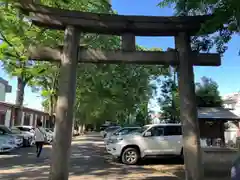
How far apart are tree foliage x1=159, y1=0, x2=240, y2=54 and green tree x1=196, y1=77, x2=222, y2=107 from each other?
1194cm

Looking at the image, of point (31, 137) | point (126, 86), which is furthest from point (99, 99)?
point (31, 137)

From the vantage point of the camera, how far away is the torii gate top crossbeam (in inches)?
314

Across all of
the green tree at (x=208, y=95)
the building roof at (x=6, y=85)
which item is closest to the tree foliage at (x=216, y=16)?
the green tree at (x=208, y=95)

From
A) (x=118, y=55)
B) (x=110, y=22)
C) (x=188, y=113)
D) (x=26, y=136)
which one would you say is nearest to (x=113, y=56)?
(x=118, y=55)

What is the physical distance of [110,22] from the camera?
8.19m

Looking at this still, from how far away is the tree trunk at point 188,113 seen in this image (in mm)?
7613

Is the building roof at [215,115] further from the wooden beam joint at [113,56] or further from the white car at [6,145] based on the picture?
the white car at [6,145]

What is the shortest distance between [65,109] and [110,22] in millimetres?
2569

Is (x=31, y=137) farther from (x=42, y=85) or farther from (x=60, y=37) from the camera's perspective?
(x=60, y=37)

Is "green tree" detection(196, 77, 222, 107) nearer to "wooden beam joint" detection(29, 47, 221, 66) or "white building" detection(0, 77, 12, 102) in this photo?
"wooden beam joint" detection(29, 47, 221, 66)

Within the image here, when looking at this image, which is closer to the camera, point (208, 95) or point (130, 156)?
point (130, 156)

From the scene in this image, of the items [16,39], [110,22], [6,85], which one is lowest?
[110,22]

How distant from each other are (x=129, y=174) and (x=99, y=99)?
22.7 metres

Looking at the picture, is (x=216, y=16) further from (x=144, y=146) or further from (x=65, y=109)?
(x=144, y=146)
